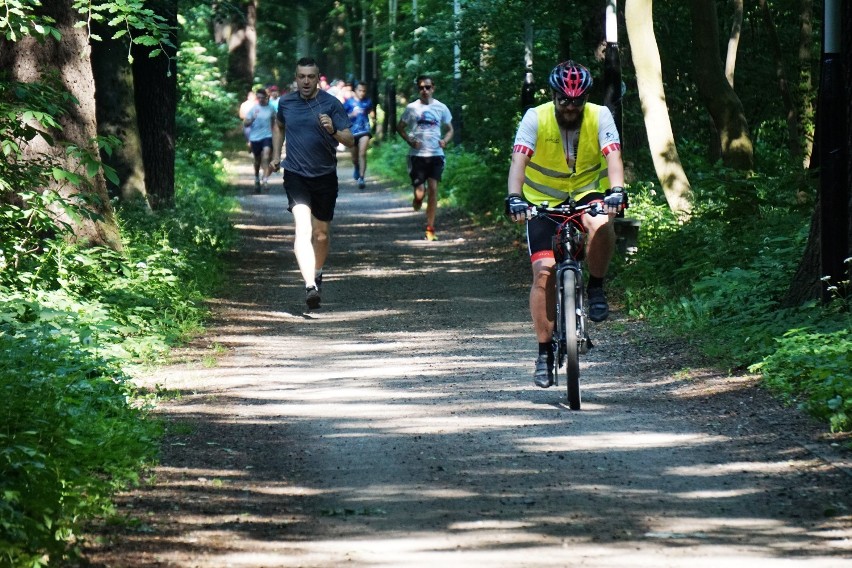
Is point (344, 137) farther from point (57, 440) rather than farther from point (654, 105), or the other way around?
point (57, 440)

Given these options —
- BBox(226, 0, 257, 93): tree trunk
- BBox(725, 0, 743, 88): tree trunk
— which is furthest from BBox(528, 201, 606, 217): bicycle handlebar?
BBox(226, 0, 257, 93): tree trunk

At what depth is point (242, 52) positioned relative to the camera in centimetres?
4838

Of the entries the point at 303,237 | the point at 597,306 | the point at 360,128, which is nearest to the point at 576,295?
the point at 597,306

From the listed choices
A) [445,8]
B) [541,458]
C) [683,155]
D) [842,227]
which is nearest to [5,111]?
[541,458]

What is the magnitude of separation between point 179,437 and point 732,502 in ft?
10.3

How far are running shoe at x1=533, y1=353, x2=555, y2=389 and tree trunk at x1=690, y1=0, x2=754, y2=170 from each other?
9001mm

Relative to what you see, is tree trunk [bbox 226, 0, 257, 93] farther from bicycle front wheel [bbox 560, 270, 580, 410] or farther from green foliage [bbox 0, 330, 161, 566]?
bicycle front wheel [bbox 560, 270, 580, 410]

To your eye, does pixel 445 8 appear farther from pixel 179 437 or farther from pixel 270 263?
pixel 179 437

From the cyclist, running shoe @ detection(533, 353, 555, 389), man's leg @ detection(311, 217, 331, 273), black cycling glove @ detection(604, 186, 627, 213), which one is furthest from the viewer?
man's leg @ detection(311, 217, 331, 273)

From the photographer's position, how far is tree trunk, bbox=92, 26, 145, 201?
54.3 ft

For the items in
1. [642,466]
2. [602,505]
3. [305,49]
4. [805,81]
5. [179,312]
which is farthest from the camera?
[305,49]

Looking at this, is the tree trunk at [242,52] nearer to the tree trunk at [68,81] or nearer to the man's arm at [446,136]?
the man's arm at [446,136]

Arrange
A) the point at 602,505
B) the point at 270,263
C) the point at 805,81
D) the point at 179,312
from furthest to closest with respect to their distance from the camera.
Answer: the point at 805,81
the point at 270,263
the point at 179,312
the point at 602,505

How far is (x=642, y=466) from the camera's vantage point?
22.1 ft
